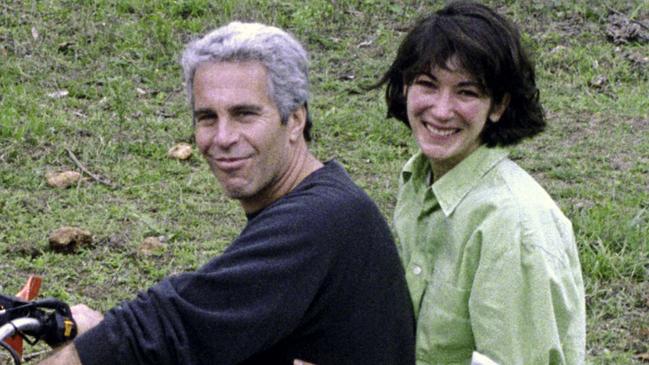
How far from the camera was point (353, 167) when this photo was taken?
696cm

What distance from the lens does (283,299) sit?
106 inches

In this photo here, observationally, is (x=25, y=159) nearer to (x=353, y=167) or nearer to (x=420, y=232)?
(x=353, y=167)

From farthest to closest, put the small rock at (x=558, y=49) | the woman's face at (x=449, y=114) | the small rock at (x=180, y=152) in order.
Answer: the small rock at (x=558, y=49) → the small rock at (x=180, y=152) → the woman's face at (x=449, y=114)

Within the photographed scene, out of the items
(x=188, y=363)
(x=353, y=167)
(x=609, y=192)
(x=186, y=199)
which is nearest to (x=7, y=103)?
(x=186, y=199)

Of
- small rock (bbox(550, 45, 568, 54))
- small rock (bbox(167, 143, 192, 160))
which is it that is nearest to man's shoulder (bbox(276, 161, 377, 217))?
small rock (bbox(167, 143, 192, 160))

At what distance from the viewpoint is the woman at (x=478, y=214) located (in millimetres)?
3029

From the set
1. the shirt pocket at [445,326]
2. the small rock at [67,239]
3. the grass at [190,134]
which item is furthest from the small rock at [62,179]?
the shirt pocket at [445,326]

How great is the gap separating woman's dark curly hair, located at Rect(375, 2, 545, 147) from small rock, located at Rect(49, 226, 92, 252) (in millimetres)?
2608

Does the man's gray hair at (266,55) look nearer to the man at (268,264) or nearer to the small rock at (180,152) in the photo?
the man at (268,264)

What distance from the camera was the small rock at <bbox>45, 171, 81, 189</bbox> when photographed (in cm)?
650

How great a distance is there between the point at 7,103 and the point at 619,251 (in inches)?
147

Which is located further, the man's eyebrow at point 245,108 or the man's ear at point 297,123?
the man's ear at point 297,123

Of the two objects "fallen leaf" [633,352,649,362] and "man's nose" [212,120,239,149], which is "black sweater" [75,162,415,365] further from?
"fallen leaf" [633,352,649,362]

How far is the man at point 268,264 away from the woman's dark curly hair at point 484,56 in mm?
459
